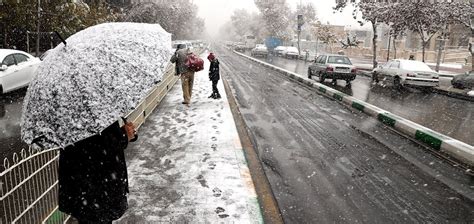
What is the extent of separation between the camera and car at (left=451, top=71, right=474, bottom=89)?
1653cm

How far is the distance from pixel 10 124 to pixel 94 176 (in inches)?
279

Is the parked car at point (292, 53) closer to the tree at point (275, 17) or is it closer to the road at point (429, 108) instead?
the tree at point (275, 17)

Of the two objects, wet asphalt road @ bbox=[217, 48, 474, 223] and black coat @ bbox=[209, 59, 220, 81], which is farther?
black coat @ bbox=[209, 59, 220, 81]

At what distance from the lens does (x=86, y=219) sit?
269 centimetres

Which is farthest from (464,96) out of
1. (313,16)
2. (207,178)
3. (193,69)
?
(313,16)

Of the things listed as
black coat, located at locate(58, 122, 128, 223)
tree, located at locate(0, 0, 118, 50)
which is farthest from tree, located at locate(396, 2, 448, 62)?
black coat, located at locate(58, 122, 128, 223)

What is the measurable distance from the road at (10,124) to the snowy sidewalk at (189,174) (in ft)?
7.20

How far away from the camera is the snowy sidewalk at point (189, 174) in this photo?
13.3 ft

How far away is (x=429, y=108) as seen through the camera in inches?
478

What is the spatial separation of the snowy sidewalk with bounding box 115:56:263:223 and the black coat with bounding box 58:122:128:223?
127 centimetres

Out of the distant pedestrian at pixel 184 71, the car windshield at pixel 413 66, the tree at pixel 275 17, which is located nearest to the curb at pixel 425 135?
the distant pedestrian at pixel 184 71

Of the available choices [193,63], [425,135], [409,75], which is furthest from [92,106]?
[409,75]

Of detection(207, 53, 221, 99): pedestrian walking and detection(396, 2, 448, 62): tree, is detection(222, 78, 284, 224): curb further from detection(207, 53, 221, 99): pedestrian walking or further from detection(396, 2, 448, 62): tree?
detection(396, 2, 448, 62): tree

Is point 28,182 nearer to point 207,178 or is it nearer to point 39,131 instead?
point 39,131
